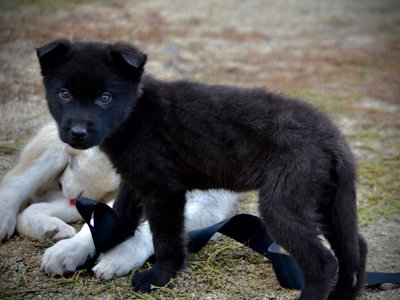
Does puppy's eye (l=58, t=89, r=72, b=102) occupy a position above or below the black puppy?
above

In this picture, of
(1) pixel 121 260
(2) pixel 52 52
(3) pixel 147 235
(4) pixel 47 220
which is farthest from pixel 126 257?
(2) pixel 52 52

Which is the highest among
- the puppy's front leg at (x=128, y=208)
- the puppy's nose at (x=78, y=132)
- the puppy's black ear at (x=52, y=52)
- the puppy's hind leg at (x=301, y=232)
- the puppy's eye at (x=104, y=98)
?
the puppy's black ear at (x=52, y=52)

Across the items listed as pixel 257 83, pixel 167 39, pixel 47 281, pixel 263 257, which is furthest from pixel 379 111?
pixel 47 281

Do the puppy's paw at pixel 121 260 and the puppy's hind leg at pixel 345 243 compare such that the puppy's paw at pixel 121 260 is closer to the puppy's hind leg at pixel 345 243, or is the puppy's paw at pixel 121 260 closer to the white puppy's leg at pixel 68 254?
the white puppy's leg at pixel 68 254

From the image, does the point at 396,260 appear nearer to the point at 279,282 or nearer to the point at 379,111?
the point at 279,282

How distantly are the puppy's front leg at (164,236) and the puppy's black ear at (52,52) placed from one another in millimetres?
941

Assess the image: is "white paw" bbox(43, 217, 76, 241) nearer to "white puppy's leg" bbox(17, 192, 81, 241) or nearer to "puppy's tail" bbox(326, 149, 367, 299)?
"white puppy's leg" bbox(17, 192, 81, 241)

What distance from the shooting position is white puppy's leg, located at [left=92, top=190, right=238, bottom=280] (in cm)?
378

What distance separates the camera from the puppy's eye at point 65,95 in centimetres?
359

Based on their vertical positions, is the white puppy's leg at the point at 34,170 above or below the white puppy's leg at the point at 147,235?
above

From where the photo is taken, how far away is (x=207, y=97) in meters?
3.72

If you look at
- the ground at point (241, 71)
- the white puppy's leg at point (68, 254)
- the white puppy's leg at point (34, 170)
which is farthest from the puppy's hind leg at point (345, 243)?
the white puppy's leg at point (34, 170)

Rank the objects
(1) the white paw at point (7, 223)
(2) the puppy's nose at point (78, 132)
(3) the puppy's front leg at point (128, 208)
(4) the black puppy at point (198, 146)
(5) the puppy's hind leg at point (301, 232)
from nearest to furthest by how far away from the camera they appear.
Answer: (5) the puppy's hind leg at point (301, 232) < (4) the black puppy at point (198, 146) < (2) the puppy's nose at point (78, 132) < (3) the puppy's front leg at point (128, 208) < (1) the white paw at point (7, 223)

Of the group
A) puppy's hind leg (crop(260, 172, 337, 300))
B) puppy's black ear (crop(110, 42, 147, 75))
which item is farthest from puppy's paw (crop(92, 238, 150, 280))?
puppy's black ear (crop(110, 42, 147, 75))
